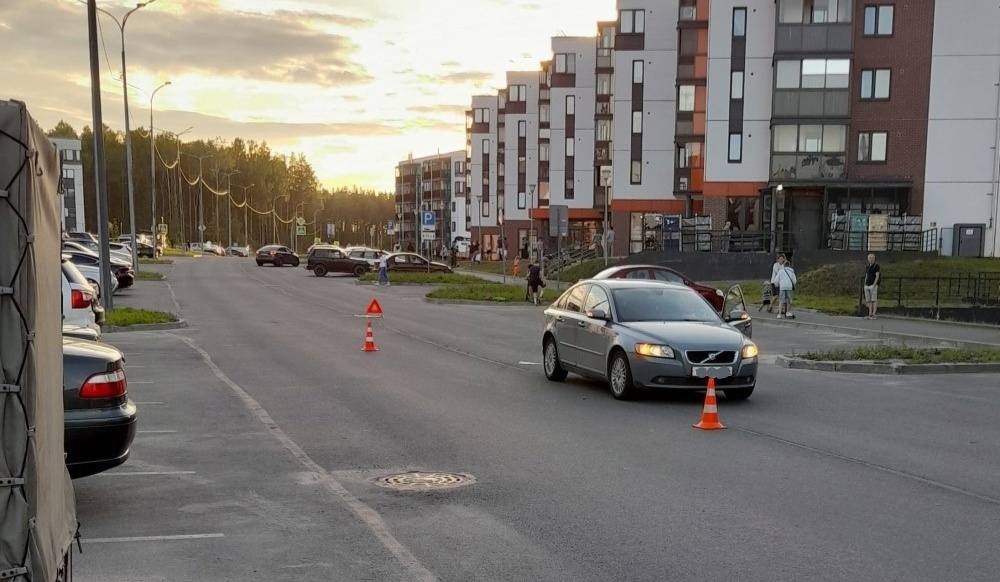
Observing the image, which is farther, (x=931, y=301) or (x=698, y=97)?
(x=698, y=97)

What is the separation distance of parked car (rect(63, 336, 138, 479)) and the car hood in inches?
265

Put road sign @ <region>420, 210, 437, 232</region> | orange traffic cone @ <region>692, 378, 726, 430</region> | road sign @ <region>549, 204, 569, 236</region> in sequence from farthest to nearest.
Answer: road sign @ <region>420, 210, 437, 232</region> → road sign @ <region>549, 204, 569, 236</region> → orange traffic cone @ <region>692, 378, 726, 430</region>

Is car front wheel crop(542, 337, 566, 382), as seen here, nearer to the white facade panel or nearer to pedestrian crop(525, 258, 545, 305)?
pedestrian crop(525, 258, 545, 305)

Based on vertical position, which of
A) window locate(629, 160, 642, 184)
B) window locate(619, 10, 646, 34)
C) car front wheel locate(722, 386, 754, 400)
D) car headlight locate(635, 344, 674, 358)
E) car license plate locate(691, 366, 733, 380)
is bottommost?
car front wheel locate(722, 386, 754, 400)

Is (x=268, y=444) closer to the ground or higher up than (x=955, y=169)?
closer to the ground

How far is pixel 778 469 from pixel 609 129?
2820 inches

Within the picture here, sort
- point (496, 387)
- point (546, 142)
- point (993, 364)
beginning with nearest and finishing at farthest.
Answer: point (496, 387)
point (993, 364)
point (546, 142)

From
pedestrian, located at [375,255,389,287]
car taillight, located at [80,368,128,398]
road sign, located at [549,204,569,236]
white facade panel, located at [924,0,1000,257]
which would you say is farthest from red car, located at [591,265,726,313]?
white facade panel, located at [924,0,1000,257]

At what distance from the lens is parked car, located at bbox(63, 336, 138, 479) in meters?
6.19

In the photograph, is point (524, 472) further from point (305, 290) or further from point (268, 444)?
point (305, 290)

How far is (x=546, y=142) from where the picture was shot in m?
Answer: 86.0

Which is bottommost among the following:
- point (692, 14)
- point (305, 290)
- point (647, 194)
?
point (305, 290)

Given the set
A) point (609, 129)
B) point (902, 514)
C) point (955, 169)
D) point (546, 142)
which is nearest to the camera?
point (902, 514)

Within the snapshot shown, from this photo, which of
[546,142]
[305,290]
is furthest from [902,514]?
[546,142]
